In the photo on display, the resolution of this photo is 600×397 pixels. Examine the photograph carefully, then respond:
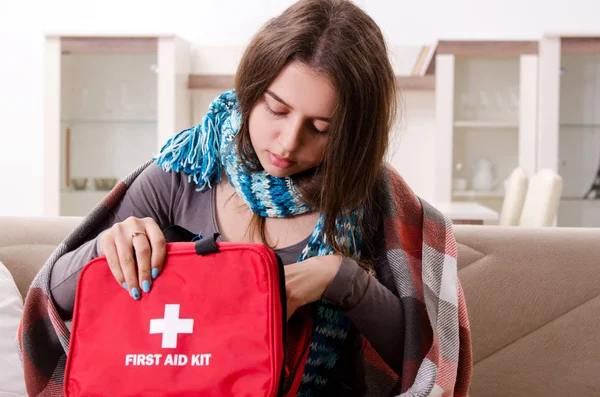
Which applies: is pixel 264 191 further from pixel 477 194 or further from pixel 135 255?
pixel 477 194

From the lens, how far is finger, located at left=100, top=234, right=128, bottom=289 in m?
0.84

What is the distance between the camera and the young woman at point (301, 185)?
94 centimetres

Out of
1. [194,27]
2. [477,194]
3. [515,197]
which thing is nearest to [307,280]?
[515,197]

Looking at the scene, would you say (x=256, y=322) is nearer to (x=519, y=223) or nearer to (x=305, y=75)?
(x=305, y=75)

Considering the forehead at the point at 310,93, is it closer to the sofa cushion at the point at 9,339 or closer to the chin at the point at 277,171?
the chin at the point at 277,171

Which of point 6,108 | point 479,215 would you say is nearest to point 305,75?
point 479,215

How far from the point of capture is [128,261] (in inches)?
33.1

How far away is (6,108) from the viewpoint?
13.2 ft

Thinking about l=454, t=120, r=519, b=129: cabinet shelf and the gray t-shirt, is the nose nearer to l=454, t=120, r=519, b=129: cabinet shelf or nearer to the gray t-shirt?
the gray t-shirt

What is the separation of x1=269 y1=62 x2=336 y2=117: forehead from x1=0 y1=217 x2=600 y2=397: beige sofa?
1.80 ft

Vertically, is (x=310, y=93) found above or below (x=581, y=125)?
below

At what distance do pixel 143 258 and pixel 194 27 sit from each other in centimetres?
329

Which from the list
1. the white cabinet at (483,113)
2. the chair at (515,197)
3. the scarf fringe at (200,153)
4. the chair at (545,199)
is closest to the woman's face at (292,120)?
the scarf fringe at (200,153)

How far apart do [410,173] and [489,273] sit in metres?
2.52
